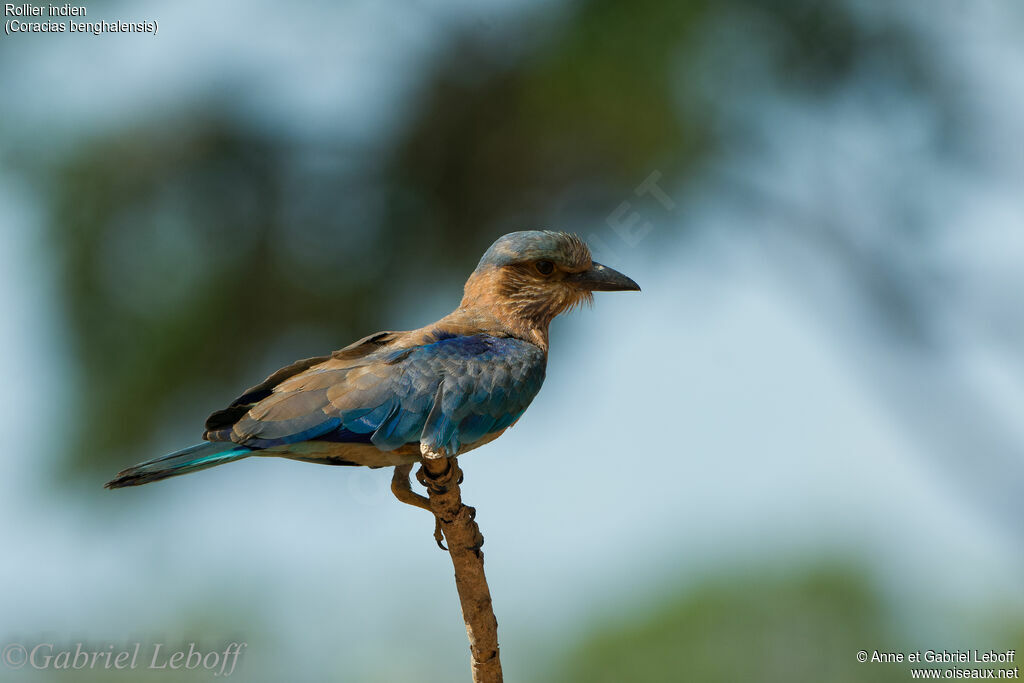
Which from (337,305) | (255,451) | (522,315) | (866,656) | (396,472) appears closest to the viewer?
(255,451)

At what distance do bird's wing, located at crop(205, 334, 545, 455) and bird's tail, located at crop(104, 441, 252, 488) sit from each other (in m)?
0.07

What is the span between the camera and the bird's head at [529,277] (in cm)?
523

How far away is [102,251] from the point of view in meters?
9.92

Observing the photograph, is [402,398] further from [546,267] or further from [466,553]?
[546,267]

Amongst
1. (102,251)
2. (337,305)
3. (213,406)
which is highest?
(102,251)

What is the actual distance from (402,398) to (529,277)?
1.16 metres

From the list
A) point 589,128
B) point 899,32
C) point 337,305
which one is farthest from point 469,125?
point 899,32

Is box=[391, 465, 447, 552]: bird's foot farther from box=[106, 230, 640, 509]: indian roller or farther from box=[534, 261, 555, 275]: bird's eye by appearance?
box=[534, 261, 555, 275]: bird's eye

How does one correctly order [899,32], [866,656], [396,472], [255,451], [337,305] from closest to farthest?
[255,451] → [396,472] → [866,656] → [337,305] → [899,32]

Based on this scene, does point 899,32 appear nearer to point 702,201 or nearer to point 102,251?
point 702,201

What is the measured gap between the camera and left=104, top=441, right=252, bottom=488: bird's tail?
408cm

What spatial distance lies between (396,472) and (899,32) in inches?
356

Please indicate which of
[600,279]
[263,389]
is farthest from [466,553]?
[600,279]

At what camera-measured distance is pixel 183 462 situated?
4.14 metres
